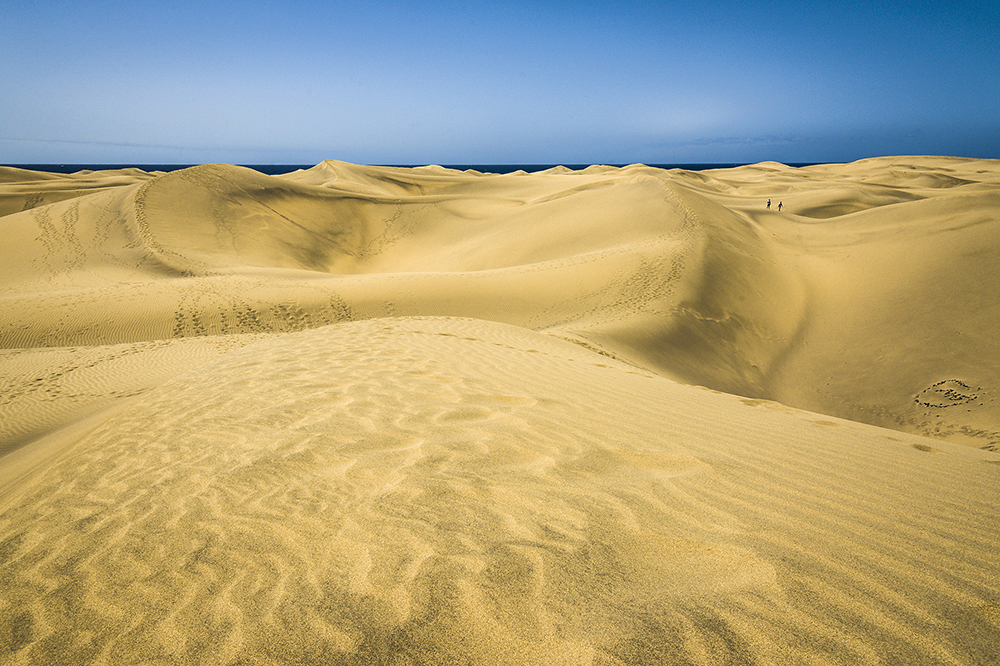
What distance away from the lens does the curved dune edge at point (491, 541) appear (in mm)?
1518

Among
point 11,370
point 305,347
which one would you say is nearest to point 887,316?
point 305,347

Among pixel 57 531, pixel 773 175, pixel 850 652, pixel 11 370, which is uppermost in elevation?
pixel 773 175

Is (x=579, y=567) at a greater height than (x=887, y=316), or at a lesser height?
greater

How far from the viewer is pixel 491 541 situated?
2008 mm

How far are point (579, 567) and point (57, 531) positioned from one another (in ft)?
7.74

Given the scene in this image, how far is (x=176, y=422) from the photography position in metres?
3.68

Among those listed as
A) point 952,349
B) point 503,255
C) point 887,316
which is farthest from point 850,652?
point 503,255

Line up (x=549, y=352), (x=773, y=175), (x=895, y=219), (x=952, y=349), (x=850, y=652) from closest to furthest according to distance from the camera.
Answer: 1. (x=850, y=652)
2. (x=549, y=352)
3. (x=952, y=349)
4. (x=895, y=219)
5. (x=773, y=175)

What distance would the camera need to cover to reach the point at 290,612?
1.64 metres

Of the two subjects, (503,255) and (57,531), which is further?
(503,255)

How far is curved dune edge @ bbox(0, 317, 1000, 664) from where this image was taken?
1.52 meters

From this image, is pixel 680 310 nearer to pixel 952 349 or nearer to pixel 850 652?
pixel 952 349

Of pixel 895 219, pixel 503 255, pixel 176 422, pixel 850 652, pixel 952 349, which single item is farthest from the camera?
pixel 503 255

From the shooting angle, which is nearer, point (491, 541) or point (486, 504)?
point (491, 541)
